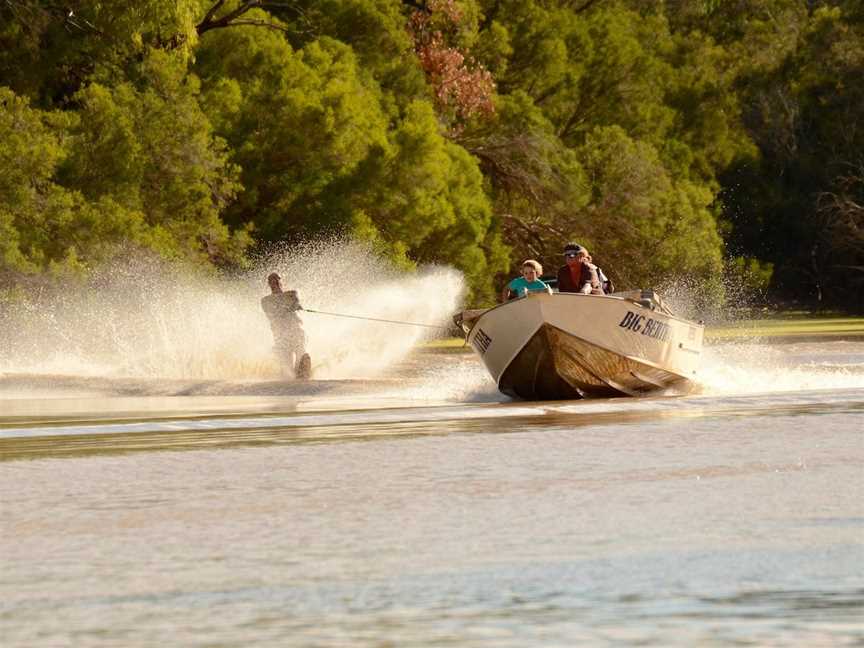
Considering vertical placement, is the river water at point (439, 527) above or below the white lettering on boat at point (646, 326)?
below

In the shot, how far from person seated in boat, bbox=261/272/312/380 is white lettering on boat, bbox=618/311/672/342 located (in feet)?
18.9

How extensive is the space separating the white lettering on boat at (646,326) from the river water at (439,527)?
4.23 ft

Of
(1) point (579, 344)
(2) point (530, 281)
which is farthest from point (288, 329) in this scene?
(1) point (579, 344)

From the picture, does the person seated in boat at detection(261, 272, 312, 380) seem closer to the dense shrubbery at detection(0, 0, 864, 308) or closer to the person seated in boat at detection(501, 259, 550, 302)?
the person seated in boat at detection(501, 259, 550, 302)

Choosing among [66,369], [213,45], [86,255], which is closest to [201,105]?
[213,45]

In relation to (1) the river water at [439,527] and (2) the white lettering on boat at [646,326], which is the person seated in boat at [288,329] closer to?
(1) the river water at [439,527]

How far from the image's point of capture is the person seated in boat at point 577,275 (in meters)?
22.3

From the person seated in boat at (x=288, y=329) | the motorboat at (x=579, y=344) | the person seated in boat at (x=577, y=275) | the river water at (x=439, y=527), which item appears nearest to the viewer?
the river water at (x=439, y=527)

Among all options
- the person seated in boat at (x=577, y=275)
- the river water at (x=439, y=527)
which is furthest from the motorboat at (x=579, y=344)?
the river water at (x=439, y=527)

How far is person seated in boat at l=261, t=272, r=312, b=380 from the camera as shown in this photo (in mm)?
26609

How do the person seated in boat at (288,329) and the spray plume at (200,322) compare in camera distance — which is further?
the spray plume at (200,322)

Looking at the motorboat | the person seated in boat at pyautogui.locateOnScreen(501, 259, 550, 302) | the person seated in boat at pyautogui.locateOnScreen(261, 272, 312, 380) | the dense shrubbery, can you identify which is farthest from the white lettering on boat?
the dense shrubbery

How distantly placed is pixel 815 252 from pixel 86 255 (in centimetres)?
4162

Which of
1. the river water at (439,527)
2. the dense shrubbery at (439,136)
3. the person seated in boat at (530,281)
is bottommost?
the river water at (439,527)
